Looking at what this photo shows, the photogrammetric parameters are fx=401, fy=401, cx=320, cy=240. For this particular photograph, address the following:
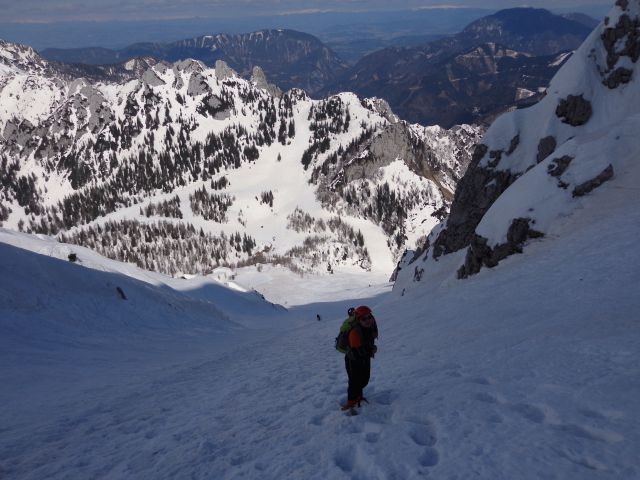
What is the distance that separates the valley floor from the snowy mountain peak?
6.21m

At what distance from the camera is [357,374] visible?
895 centimetres

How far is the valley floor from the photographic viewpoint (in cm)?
628

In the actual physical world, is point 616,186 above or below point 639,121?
below

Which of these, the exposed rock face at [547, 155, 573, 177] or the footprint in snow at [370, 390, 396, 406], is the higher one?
the exposed rock face at [547, 155, 573, 177]

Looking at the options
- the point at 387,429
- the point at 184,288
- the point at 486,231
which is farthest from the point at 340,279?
the point at 387,429

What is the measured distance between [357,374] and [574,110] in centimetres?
4026

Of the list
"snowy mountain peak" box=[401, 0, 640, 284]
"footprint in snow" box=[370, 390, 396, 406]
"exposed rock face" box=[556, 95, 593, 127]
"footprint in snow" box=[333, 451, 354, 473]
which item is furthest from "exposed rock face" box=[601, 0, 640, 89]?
"footprint in snow" box=[333, 451, 354, 473]

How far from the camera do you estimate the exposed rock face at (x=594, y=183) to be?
23234mm

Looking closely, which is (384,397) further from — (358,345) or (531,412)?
(531,412)

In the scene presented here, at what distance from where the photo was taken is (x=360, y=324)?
338 inches

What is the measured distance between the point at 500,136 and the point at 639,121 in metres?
18.1

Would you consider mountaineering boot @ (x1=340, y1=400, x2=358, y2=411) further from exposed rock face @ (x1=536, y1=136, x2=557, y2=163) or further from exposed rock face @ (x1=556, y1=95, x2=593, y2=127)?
exposed rock face @ (x1=556, y1=95, x2=593, y2=127)

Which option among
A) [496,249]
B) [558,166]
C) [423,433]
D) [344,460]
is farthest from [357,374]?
[558,166]

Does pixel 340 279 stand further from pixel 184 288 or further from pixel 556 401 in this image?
pixel 556 401
